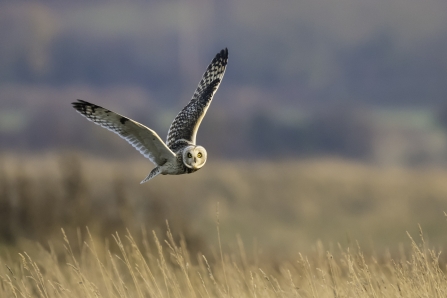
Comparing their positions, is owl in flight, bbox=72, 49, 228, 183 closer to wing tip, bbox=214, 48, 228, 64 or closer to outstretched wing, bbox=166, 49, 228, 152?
outstretched wing, bbox=166, 49, 228, 152

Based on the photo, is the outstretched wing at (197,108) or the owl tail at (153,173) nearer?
the owl tail at (153,173)

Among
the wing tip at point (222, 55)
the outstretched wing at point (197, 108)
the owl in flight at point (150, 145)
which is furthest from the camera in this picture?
the wing tip at point (222, 55)

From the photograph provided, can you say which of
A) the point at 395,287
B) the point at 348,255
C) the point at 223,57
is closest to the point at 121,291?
the point at 348,255

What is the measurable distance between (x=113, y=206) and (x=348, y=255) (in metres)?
10.2

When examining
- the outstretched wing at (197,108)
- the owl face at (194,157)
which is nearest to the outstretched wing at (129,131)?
the owl face at (194,157)

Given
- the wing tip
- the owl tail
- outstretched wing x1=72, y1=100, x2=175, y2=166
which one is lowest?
the owl tail

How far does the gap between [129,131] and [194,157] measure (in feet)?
2.00

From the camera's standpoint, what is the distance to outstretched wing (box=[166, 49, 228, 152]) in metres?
6.01

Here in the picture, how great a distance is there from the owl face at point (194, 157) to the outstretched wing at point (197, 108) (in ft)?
1.63

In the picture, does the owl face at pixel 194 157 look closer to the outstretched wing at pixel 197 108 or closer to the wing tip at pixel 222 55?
the outstretched wing at pixel 197 108

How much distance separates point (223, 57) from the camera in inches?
280

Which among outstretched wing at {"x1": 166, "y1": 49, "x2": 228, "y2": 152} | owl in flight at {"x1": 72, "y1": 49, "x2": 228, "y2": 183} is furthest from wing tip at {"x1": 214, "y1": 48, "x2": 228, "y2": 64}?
owl in flight at {"x1": 72, "y1": 49, "x2": 228, "y2": 183}

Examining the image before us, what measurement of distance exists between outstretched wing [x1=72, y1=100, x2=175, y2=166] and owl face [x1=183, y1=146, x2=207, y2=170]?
0.12m

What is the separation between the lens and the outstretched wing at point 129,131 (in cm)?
487
